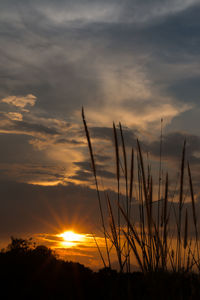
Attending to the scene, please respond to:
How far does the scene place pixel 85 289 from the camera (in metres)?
3.81

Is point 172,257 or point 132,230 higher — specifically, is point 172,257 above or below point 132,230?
below

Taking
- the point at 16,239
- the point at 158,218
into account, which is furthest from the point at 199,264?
the point at 16,239

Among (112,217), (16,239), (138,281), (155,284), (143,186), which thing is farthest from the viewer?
(16,239)

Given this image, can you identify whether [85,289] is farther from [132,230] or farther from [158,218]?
[158,218]

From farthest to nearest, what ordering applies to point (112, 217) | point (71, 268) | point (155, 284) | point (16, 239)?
point (16, 239) < point (71, 268) < point (112, 217) < point (155, 284)

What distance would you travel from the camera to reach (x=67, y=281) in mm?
3961

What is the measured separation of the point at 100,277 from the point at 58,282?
0.65m

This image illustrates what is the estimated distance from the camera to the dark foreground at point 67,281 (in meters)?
3.54

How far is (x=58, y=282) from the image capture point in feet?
12.9

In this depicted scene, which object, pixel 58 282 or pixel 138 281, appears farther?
pixel 138 281

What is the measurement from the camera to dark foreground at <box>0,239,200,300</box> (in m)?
3.54

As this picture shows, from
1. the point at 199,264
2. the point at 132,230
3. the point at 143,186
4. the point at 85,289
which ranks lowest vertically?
the point at 85,289

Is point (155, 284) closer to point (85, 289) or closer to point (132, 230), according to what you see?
point (132, 230)

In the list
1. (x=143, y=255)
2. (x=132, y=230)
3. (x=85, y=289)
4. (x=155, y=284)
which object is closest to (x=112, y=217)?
(x=132, y=230)
